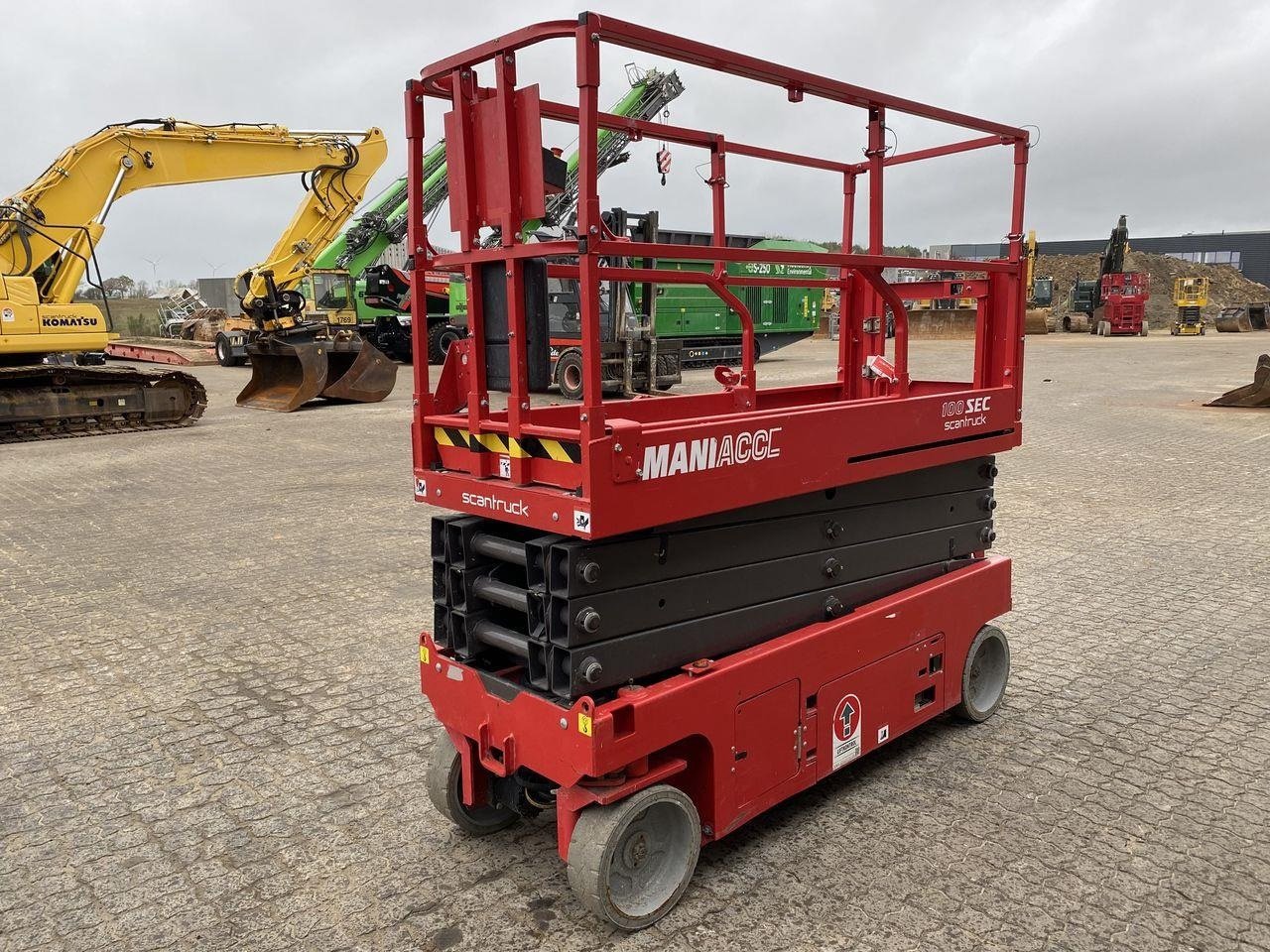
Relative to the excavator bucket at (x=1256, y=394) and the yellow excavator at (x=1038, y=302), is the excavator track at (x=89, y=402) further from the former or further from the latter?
the yellow excavator at (x=1038, y=302)

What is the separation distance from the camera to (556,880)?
3.08 meters

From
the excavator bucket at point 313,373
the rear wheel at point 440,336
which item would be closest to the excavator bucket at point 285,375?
the excavator bucket at point 313,373

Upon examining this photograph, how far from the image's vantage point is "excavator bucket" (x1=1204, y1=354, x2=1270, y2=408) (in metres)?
13.7

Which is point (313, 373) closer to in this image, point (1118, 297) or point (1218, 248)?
point (1118, 297)

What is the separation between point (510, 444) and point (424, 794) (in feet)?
5.17

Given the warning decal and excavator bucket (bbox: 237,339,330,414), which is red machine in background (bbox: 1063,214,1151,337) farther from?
the warning decal

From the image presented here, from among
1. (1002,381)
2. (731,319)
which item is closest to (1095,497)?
(1002,381)

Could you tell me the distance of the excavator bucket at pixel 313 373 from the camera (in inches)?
625

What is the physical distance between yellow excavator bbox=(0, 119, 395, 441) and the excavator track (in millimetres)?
15

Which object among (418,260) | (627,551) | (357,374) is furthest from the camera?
(357,374)

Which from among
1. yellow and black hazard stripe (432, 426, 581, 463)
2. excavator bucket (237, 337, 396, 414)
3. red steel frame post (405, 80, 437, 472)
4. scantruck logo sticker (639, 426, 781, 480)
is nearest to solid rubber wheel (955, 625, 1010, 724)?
scantruck logo sticker (639, 426, 781, 480)

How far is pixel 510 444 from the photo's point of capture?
295cm

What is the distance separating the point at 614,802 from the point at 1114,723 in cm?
257

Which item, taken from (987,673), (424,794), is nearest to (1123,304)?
(987,673)
